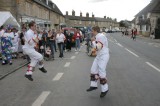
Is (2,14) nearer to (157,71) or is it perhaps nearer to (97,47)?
(157,71)

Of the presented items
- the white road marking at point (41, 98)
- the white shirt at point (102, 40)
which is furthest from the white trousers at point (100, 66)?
the white road marking at point (41, 98)

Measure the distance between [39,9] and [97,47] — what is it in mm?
43508

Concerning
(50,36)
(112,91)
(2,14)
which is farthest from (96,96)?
(2,14)

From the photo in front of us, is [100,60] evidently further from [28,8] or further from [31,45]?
[28,8]

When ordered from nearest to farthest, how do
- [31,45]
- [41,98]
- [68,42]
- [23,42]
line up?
Answer: 1. [41,98]
2. [31,45]
3. [23,42]
4. [68,42]

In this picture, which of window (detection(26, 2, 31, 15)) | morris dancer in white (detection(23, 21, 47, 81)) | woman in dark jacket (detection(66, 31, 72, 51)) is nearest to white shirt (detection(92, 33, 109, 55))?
morris dancer in white (detection(23, 21, 47, 81))

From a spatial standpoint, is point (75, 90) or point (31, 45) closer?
point (75, 90)

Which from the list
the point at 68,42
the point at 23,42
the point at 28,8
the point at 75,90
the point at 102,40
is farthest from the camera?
the point at 28,8

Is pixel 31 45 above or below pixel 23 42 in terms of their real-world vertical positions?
above

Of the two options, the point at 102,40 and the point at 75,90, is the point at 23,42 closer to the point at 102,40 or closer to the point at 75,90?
the point at 75,90

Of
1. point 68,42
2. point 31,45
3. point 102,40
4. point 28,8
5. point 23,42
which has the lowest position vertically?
point 68,42

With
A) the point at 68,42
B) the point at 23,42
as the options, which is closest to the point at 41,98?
the point at 23,42

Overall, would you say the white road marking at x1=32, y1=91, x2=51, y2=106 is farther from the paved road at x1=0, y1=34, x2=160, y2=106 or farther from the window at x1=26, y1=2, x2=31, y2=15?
the window at x1=26, y1=2, x2=31, y2=15

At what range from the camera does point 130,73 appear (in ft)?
37.0
